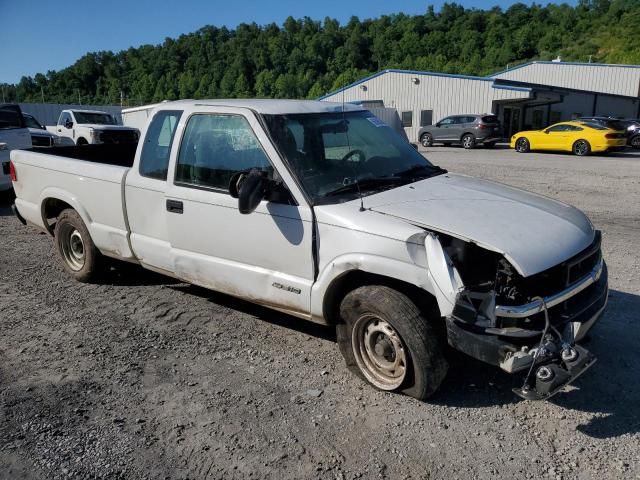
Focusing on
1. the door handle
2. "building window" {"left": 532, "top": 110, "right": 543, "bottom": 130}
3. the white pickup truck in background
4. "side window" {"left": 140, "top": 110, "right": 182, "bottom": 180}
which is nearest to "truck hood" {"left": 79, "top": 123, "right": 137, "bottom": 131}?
the white pickup truck in background

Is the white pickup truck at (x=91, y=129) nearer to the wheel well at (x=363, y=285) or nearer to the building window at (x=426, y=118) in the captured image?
the wheel well at (x=363, y=285)

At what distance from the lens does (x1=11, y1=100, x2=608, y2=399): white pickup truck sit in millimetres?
3160

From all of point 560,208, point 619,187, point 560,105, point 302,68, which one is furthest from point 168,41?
point 560,208

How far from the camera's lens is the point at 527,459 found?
305 cm

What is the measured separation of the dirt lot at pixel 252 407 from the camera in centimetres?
303

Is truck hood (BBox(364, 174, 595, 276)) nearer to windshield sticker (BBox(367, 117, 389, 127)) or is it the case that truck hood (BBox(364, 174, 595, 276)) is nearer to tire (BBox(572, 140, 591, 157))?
windshield sticker (BBox(367, 117, 389, 127))

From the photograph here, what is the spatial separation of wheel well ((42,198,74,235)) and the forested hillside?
80897 millimetres

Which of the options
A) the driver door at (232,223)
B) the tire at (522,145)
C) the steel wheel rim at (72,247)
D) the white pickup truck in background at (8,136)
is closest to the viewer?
the driver door at (232,223)

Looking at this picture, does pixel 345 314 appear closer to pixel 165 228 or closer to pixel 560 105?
pixel 165 228

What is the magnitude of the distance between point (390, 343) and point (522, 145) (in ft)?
80.5

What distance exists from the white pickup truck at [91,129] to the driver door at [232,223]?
15.8 metres

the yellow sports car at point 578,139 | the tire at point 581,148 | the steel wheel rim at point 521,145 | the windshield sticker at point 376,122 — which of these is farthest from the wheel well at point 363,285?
the steel wheel rim at point 521,145

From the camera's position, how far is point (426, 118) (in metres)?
36.8

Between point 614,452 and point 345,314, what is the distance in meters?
1.78
